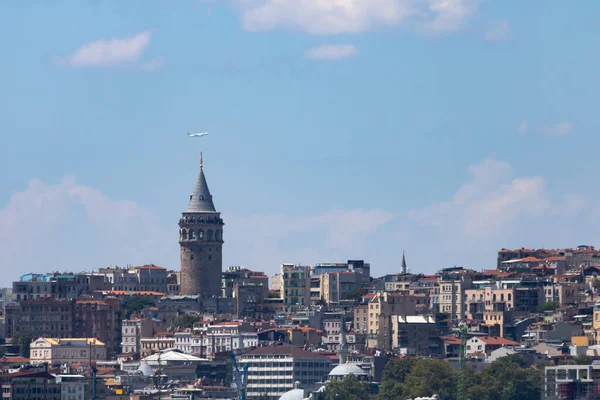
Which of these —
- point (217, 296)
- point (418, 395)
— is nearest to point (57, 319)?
point (217, 296)

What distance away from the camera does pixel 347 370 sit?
516 feet

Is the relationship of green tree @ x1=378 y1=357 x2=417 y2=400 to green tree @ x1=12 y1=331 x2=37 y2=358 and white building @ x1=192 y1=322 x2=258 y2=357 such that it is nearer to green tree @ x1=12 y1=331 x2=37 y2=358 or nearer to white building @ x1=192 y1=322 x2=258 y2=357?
white building @ x1=192 y1=322 x2=258 y2=357

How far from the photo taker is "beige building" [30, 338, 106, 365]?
177m

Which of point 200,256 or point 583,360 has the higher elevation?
point 200,256

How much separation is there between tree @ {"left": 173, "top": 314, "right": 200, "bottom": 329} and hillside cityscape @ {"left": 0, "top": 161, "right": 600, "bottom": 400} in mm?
144

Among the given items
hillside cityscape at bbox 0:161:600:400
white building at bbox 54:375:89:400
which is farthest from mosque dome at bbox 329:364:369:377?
white building at bbox 54:375:89:400

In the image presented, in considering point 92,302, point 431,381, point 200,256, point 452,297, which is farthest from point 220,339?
point 431,381

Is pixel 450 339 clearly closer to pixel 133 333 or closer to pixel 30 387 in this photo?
pixel 133 333

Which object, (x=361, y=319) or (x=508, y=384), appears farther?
(x=361, y=319)

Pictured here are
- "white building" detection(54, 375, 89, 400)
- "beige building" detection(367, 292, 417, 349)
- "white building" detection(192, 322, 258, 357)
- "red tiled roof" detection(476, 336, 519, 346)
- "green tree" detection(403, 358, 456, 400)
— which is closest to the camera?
"white building" detection(54, 375, 89, 400)

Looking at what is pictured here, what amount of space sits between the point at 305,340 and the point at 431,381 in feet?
97.3

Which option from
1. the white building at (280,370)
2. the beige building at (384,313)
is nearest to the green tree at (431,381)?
the white building at (280,370)

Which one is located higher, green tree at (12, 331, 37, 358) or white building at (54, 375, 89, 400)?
green tree at (12, 331, 37, 358)

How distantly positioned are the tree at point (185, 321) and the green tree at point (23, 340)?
11.3 meters
